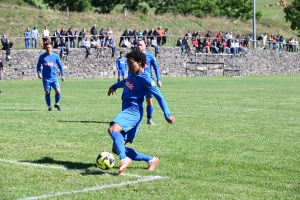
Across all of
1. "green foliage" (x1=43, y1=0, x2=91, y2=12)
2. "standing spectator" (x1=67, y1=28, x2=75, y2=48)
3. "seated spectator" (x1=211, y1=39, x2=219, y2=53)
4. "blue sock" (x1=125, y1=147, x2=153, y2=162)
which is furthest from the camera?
"green foliage" (x1=43, y1=0, x2=91, y2=12)

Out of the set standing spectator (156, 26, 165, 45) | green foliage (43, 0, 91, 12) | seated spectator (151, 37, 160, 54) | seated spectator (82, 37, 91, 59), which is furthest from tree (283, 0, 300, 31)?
seated spectator (82, 37, 91, 59)

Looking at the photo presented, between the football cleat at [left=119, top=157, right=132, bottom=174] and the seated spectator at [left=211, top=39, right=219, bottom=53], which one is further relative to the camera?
the seated spectator at [left=211, top=39, right=219, bottom=53]

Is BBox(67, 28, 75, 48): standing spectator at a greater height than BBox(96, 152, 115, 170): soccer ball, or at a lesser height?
greater

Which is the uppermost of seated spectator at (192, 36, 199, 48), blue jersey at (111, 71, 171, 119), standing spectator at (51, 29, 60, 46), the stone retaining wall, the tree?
the tree

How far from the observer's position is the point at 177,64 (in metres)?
54.3

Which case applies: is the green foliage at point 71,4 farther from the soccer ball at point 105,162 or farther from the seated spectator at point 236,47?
the soccer ball at point 105,162

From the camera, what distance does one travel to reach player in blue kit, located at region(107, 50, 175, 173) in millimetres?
8648

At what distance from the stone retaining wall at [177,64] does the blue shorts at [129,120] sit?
3590 centimetres

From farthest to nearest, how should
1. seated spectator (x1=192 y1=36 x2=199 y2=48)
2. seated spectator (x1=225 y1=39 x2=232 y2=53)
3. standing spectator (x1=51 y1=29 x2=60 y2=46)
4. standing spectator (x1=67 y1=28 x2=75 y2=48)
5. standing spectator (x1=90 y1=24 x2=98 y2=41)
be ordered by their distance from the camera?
seated spectator (x1=225 y1=39 x2=232 y2=53) < seated spectator (x1=192 y1=36 x2=199 y2=48) < standing spectator (x1=90 y1=24 x2=98 y2=41) < standing spectator (x1=67 y1=28 x2=75 y2=48) < standing spectator (x1=51 y1=29 x2=60 y2=46)

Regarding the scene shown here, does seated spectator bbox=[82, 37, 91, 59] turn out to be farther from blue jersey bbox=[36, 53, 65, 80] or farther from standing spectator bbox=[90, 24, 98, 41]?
blue jersey bbox=[36, 53, 65, 80]

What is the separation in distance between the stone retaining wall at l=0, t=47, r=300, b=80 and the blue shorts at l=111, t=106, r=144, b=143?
→ 35898 millimetres

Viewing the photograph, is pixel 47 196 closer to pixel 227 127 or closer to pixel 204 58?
pixel 227 127

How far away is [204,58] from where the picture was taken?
55438 millimetres

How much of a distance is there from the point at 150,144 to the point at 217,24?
65042mm
